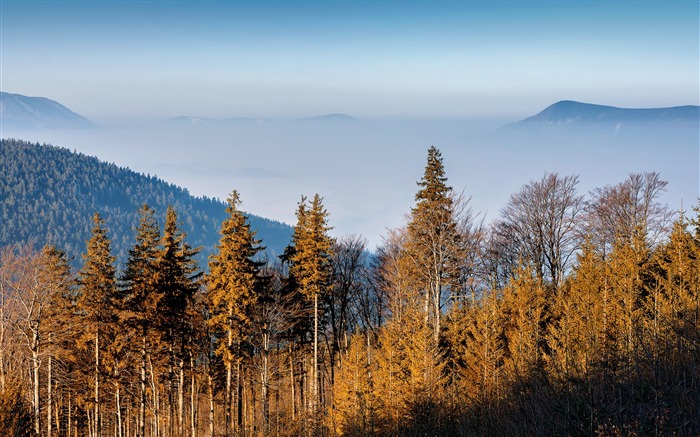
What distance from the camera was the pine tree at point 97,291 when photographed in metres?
33.5

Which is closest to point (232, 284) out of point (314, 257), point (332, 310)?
point (314, 257)

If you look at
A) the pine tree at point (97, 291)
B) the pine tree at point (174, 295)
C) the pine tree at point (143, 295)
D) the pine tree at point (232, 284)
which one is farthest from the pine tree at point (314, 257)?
the pine tree at point (97, 291)

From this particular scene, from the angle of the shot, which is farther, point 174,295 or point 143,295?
point 174,295

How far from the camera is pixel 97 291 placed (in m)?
33.5

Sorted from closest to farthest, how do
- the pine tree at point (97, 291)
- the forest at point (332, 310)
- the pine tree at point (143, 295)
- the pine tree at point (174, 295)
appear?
the forest at point (332, 310) → the pine tree at point (97, 291) → the pine tree at point (143, 295) → the pine tree at point (174, 295)

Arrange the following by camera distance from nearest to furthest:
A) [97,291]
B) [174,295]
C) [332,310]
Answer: [97,291] → [174,295] → [332,310]

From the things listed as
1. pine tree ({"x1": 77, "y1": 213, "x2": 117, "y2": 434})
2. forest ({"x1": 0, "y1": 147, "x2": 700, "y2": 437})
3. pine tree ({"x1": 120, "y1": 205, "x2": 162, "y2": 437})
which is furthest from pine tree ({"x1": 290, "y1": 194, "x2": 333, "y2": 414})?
pine tree ({"x1": 77, "y1": 213, "x2": 117, "y2": 434})

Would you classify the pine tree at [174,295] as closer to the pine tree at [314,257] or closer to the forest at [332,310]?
the forest at [332,310]

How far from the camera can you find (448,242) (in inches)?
1257

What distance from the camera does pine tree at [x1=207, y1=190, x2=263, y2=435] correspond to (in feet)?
117

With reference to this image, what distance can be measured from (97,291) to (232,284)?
7901mm

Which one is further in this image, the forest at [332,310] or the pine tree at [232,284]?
the pine tree at [232,284]

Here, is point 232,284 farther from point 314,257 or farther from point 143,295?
point 314,257

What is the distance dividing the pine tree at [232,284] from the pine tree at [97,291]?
20.1 feet
